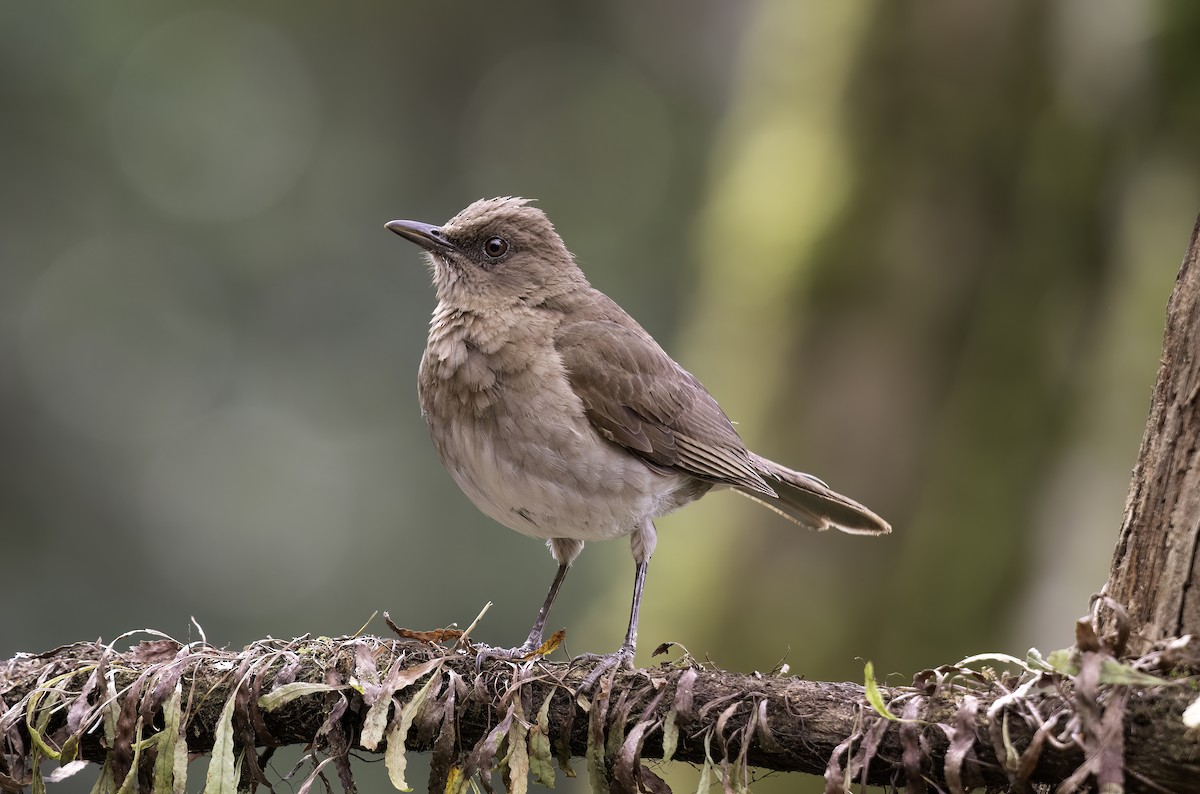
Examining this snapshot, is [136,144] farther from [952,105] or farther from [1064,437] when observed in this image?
[1064,437]

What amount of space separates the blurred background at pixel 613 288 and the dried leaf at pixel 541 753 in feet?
5.66

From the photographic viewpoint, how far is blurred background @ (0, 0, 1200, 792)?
5371mm

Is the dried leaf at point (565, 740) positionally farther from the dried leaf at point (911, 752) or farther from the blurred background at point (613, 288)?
the blurred background at point (613, 288)

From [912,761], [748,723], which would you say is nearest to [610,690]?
[748,723]

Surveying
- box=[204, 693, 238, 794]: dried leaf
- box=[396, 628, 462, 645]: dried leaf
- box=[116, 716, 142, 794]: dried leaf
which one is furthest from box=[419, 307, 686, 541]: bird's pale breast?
box=[116, 716, 142, 794]: dried leaf

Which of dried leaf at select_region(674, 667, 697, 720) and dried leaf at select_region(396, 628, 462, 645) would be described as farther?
dried leaf at select_region(396, 628, 462, 645)

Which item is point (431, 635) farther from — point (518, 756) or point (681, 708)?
point (681, 708)

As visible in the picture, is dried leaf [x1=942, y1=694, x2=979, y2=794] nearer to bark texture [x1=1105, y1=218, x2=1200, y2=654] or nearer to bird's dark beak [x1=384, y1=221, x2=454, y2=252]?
bark texture [x1=1105, y1=218, x2=1200, y2=654]

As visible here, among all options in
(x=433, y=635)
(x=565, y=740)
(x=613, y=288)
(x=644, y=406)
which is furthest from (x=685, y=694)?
(x=613, y=288)

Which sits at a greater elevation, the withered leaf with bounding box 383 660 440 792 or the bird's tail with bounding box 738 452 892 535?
the bird's tail with bounding box 738 452 892 535

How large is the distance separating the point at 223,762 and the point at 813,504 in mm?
2540

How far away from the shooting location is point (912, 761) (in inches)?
106

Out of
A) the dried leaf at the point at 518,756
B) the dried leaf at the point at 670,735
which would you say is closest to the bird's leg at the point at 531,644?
the dried leaf at the point at 518,756

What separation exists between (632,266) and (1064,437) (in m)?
6.56
